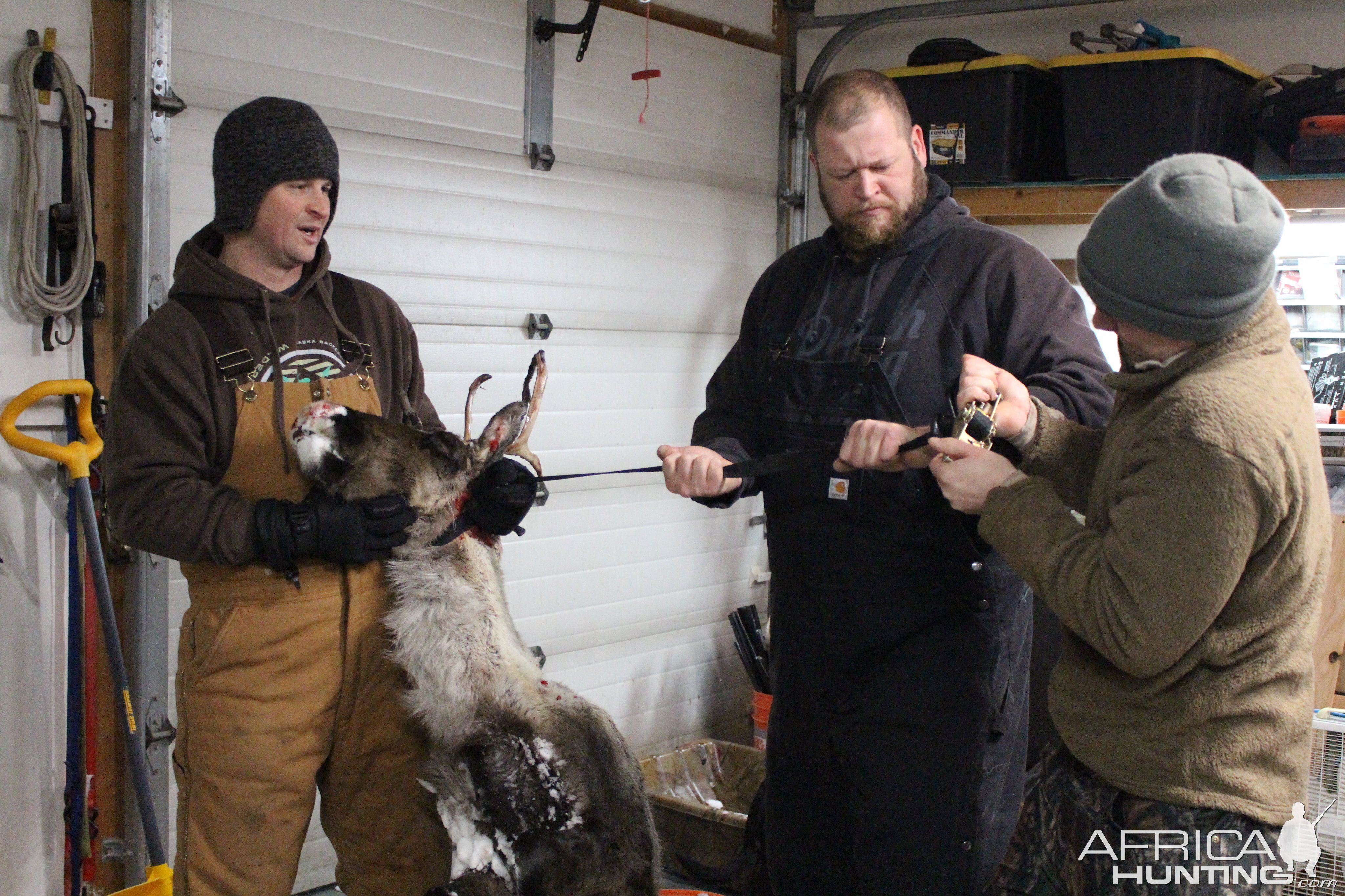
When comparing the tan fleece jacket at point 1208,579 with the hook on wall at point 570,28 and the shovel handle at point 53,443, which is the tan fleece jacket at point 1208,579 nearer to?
the shovel handle at point 53,443

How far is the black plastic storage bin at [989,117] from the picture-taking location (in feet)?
13.8

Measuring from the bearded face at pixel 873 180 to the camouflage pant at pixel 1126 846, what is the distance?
113 centimetres

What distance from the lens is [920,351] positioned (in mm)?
2184

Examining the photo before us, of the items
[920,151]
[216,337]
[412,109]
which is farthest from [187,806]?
[412,109]

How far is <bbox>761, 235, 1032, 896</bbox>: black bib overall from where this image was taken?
2.13 m

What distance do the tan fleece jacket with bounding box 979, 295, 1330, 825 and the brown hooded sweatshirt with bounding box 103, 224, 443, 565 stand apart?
4.46ft

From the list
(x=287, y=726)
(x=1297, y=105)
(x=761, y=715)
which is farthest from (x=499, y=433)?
(x=1297, y=105)

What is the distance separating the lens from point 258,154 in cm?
208

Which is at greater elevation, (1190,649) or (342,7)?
(342,7)

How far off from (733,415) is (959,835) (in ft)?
3.41

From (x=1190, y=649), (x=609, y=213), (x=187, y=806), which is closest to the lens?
(x=1190, y=649)

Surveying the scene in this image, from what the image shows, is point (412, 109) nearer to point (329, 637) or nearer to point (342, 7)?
point (342, 7)

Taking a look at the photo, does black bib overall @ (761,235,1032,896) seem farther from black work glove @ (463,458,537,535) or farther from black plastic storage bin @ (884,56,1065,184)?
black plastic storage bin @ (884,56,1065,184)

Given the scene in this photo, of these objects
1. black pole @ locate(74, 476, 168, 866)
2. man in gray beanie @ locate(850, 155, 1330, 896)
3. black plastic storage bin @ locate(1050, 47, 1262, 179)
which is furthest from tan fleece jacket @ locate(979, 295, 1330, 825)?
black plastic storage bin @ locate(1050, 47, 1262, 179)
